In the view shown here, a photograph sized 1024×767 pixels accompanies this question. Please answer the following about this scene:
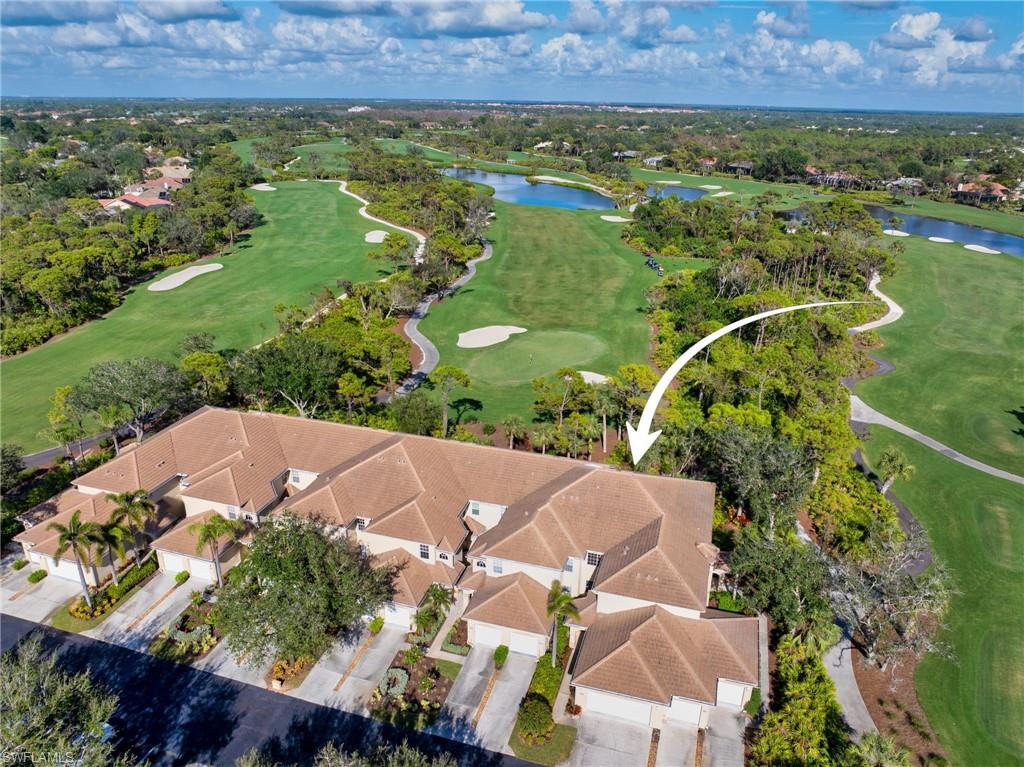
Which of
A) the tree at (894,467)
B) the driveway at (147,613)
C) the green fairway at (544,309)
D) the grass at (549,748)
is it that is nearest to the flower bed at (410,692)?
the grass at (549,748)

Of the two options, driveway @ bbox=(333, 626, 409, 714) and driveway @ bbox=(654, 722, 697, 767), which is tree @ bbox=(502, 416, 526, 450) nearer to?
driveway @ bbox=(333, 626, 409, 714)

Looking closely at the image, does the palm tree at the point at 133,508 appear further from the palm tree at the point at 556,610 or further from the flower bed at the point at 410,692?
the palm tree at the point at 556,610

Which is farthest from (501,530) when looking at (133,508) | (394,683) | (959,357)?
(959,357)

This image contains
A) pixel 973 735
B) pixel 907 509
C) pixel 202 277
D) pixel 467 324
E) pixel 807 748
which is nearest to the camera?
pixel 807 748

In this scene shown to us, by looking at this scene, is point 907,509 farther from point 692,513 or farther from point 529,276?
point 529,276

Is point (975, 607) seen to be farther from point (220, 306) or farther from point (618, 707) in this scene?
point (220, 306)

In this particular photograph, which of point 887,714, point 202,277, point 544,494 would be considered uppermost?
point 544,494

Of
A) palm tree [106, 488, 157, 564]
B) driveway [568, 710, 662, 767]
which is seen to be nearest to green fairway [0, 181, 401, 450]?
palm tree [106, 488, 157, 564]

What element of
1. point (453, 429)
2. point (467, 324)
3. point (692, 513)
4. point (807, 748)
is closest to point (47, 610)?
point (453, 429)
